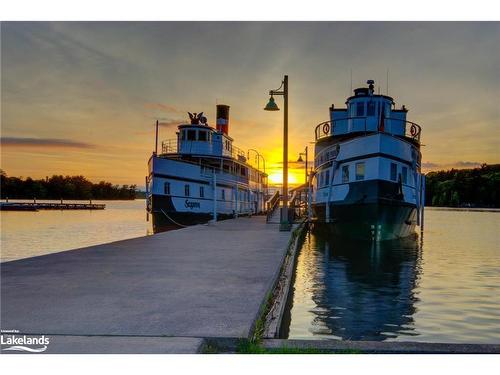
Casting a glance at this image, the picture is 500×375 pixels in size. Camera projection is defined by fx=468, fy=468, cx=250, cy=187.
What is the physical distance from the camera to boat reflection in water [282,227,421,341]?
8164mm

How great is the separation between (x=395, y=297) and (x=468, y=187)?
104437 mm

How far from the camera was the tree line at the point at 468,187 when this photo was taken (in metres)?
92.7

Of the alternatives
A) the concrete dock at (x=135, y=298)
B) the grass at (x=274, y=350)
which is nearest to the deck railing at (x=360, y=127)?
the concrete dock at (x=135, y=298)

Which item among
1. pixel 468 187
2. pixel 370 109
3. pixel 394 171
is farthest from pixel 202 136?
pixel 468 187

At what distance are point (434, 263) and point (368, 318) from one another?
35.1ft

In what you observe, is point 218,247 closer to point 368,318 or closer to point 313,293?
point 313,293

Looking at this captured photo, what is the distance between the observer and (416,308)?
1002cm

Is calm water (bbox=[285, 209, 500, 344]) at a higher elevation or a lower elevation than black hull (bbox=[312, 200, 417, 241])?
lower

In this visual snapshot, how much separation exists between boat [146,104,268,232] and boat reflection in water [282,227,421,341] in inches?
454

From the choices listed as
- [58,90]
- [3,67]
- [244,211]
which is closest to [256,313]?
[3,67]

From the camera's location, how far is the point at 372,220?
73.0 feet

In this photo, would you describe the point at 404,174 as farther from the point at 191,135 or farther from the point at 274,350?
the point at 274,350

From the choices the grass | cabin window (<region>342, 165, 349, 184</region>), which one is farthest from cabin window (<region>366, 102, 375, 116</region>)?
the grass

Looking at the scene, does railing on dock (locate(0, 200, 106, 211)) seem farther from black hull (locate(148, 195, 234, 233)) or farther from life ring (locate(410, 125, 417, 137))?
life ring (locate(410, 125, 417, 137))
